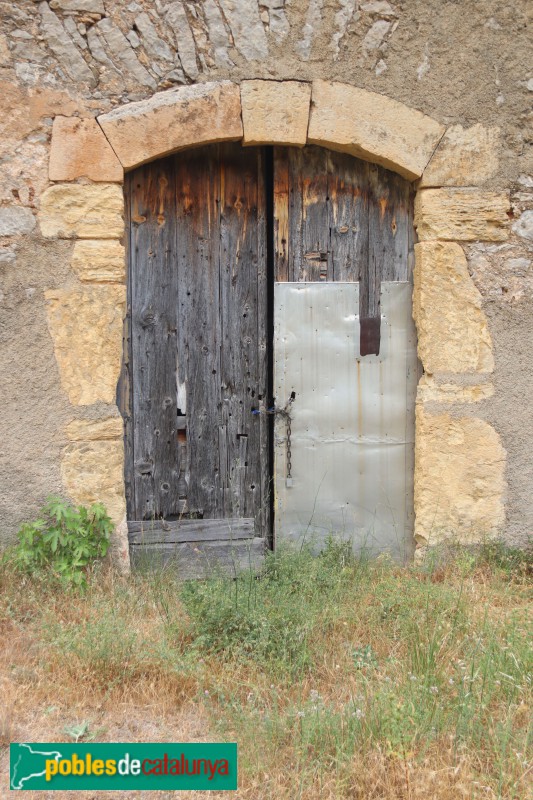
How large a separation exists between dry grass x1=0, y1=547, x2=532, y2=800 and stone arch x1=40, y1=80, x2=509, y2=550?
506 millimetres

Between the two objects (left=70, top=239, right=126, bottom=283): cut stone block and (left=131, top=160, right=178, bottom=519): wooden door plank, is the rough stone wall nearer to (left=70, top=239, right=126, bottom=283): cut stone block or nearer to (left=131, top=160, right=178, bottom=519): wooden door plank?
(left=70, top=239, right=126, bottom=283): cut stone block

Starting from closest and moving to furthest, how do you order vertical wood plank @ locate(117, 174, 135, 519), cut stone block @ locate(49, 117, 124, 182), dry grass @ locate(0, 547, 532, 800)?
dry grass @ locate(0, 547, 532, 800) < cut stone block @ locate(49, 117, 124, 182) < vertical wood plank @ locate(117, 174, 135, 519)

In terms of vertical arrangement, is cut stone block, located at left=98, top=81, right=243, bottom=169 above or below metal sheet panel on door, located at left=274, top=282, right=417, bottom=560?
above

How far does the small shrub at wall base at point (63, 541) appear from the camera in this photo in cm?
332

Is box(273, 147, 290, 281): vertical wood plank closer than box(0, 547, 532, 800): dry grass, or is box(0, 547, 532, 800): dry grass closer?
box(0, 547, 532, 800): dry grass

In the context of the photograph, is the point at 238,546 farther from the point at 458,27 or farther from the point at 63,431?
the point at 458,27

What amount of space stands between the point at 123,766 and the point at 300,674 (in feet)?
2.54

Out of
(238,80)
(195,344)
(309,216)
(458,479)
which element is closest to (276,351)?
(195,344)

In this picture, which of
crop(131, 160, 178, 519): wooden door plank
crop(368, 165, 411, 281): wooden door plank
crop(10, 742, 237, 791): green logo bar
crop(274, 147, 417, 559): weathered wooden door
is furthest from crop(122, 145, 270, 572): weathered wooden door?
crop(10, 742, 237, 791): green logo bar

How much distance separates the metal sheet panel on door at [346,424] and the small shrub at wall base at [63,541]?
1051 millimetres

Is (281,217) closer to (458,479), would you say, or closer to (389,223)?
(389,223)

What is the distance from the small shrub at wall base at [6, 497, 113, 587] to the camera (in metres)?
3.32

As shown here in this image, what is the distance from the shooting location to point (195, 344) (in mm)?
3889

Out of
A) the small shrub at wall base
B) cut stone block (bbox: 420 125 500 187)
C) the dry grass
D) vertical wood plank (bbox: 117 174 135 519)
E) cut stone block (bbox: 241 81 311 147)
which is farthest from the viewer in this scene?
vertical wood plank (bbox: 117 174 135 519)
